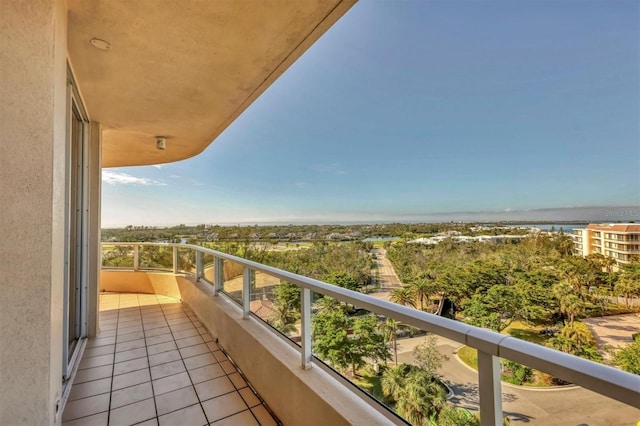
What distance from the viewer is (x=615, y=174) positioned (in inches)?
266

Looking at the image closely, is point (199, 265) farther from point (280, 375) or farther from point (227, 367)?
point (280, 375)

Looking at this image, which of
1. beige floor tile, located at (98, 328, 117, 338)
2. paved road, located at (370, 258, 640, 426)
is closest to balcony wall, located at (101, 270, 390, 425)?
paved road, located at (370, 258, 640, 426)

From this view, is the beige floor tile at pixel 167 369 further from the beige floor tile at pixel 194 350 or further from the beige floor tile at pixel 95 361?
the beige floor tile at pixel 95 361

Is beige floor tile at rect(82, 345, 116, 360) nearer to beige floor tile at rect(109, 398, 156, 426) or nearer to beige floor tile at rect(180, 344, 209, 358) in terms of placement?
beige floor tile at rect(180, 344, 209, 358)

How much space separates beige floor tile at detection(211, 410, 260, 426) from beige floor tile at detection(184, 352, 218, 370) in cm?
93

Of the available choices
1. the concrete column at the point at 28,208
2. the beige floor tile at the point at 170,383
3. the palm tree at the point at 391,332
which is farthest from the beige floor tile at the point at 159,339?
the palm tree at the point at 391,332

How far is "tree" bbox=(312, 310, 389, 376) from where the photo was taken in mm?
1423

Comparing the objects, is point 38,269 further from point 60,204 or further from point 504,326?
point 504,326

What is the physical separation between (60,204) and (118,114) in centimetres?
219

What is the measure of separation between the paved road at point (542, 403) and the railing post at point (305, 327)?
0.88 meters

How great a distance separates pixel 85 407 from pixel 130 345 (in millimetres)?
1219

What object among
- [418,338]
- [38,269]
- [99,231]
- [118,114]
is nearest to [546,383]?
[418,338]

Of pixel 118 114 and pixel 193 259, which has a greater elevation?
pixel 118 114

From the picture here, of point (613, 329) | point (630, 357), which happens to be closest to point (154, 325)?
point (630, 357)
